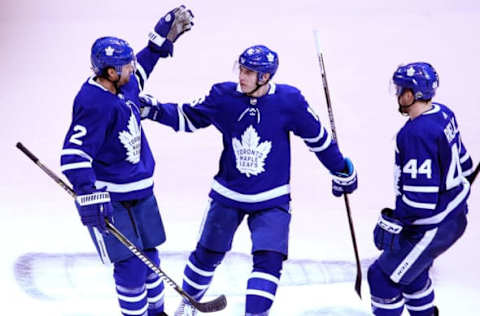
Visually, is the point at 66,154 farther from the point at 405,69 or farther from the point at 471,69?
the point at 471,69

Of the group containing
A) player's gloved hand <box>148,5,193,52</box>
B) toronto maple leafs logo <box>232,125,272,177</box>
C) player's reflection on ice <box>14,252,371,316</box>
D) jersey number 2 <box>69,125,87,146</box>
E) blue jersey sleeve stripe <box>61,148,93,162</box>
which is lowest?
player's reflection on ice <box>14,252,371,316</box>

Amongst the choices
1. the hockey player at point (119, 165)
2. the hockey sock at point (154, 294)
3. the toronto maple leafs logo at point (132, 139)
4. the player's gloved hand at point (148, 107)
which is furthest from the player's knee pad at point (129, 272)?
the player's gloved hand at point (148, 107)

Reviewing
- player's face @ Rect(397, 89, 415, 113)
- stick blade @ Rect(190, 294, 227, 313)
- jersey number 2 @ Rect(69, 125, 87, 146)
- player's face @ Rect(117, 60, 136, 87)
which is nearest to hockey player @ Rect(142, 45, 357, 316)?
stick blade @ Rect(190, 294, 227, 313)

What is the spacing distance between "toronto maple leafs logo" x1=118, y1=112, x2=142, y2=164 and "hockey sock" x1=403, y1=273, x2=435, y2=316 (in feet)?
4.58

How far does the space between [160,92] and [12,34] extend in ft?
5.18

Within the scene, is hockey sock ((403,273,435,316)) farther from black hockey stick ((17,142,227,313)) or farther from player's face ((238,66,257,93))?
→ player's face ((238,66,257,93))

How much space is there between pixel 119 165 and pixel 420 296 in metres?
1.51

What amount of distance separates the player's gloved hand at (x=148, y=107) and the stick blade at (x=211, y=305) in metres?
0.90

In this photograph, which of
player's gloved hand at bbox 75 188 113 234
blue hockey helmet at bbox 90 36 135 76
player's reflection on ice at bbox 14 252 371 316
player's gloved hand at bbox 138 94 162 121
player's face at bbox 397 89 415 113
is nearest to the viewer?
player's gloved hand at bbox 75 188 113 234

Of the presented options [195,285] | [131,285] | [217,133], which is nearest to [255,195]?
[195,285]

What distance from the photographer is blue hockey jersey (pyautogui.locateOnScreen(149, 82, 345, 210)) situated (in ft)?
13.2

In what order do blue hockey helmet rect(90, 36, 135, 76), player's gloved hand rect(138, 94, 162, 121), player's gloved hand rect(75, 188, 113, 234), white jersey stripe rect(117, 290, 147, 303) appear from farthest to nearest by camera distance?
player's gloved hand rect(138, 94, 162, 121) < white jersey stripe rect(117, 290, 147, 303) < blue hockey helmet rect(90, 36, 135, 76) < player's gloved hand rect(75, 188, 113, 234)

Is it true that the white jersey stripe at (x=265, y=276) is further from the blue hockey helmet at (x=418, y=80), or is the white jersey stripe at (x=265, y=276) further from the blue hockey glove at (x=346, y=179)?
the blue hockey helmet at (x=418, y=80)

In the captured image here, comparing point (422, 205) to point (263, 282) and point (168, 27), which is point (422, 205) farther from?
point (168, 27)
